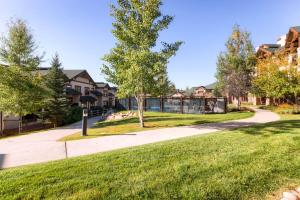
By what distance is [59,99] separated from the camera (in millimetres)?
22156

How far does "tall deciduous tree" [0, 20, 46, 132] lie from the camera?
17188 millimetres

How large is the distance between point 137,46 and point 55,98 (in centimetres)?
1282

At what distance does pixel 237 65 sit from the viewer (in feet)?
94.9

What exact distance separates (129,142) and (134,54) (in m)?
6.16

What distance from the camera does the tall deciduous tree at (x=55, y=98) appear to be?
21.6m

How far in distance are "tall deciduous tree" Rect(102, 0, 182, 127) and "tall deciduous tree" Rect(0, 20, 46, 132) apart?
8119 millimetres

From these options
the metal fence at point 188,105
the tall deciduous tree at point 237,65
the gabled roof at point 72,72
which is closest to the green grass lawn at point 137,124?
the metal fence at point 188,105

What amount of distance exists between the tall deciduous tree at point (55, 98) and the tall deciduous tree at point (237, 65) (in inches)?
834

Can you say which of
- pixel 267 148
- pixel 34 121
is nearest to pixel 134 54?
pixel 267 148

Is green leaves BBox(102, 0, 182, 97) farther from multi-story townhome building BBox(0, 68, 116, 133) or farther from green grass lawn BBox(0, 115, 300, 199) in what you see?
multi-story townhome building BBox(0, 68, 116, 133)

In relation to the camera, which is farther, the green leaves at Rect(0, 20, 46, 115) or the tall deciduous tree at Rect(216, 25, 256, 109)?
the tall deciduous tree at Rect(216, 25, 256, 109)

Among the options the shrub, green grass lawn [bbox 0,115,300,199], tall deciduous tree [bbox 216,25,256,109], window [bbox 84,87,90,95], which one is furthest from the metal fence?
green grass lawn [bbox 0,115,300,199]

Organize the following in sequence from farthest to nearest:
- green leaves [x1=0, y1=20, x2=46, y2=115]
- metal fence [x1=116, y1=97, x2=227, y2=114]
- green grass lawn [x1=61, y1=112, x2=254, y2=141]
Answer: metal fence [x1=116, y1=97, x2=227, y2=114] → green leaves [x1=0, y1=20, x2=46, y2=115] → green grass lawn [x1=61, y1=112, x2=254, y2=141]

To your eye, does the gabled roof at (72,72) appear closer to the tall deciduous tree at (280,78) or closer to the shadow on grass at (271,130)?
the tall deciduous tree at (280,78)
